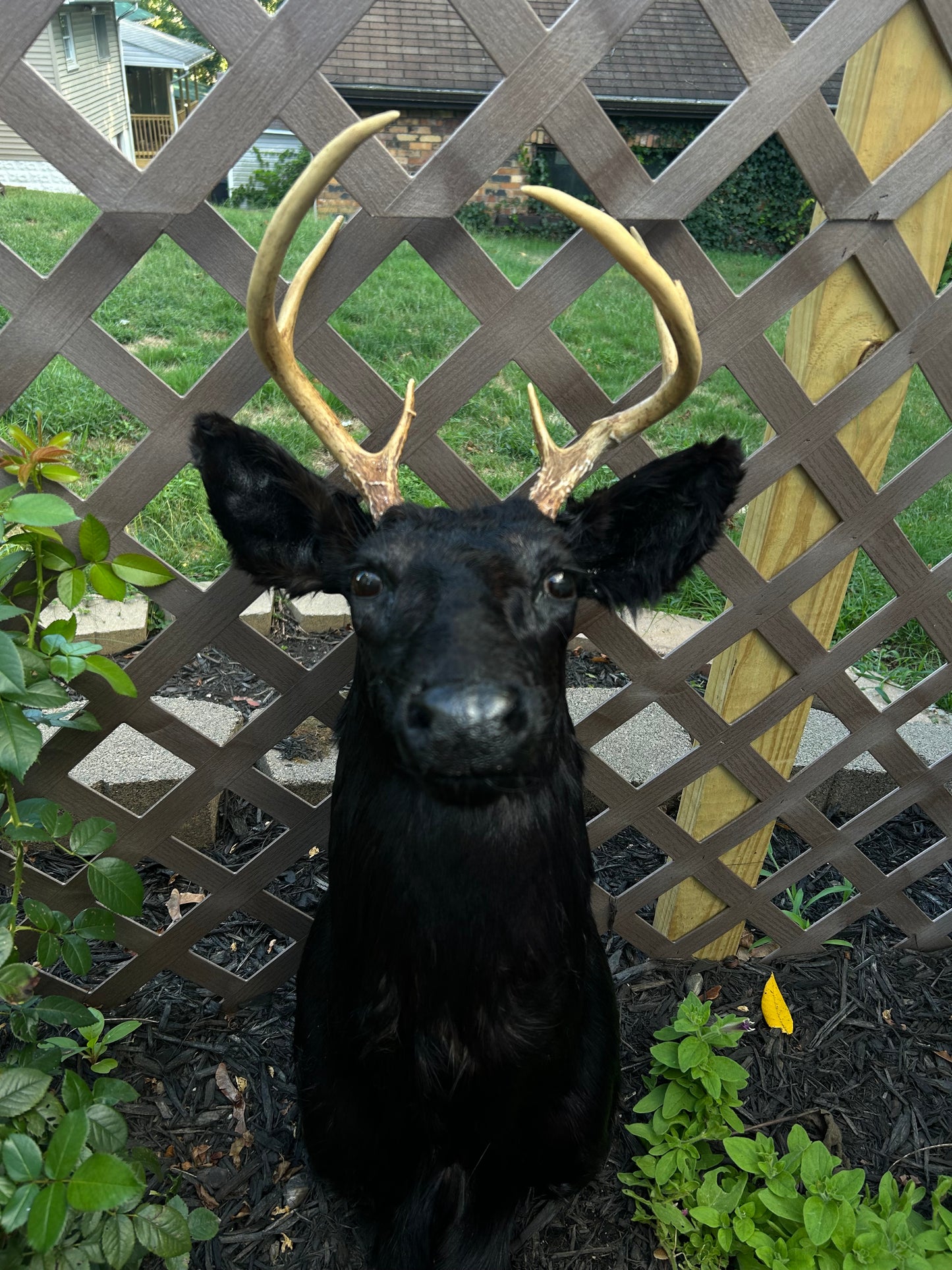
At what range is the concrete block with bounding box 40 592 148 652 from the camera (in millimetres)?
3098

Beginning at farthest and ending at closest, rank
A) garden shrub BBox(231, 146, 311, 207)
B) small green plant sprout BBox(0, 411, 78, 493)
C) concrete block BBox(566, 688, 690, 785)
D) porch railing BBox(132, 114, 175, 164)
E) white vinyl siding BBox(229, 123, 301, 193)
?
porch railing BBox(132, 114, 175, 164) < white vinyl siding BBox(229, 123, 301, 193) < garden shrub BBox(231, 146, 311, 207) < concrete block BBox(566, 688, 690, 785) < small green plant sprout BBox(0, 411, 78, 493)

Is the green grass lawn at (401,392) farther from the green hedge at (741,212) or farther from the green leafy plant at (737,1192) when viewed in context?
the green hedge at (741,212)

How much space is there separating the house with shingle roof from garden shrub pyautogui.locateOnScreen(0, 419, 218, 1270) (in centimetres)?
1565

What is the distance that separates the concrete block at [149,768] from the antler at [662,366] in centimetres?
145

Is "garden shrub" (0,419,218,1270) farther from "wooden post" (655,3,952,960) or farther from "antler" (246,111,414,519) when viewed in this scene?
"wooden post" (655,3,952,960)

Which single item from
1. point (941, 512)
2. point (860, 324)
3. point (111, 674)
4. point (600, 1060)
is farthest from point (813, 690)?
point (941, 512)

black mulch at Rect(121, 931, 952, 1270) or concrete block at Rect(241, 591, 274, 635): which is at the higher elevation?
concrete block at Rect(241, 591, 274, 635)

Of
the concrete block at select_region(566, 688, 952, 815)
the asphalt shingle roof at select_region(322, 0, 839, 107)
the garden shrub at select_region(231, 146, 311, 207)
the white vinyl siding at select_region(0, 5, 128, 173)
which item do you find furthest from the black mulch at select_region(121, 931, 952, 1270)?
the white vinyl siding at select_region(0, 5, 128, 173)

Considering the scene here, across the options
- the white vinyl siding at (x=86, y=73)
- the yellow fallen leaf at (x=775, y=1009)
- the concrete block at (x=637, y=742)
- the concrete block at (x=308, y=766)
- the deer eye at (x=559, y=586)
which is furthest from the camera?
the white vinyl siding at (x=86, y=73)

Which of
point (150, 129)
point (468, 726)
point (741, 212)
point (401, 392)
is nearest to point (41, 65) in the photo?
point (741, 212)

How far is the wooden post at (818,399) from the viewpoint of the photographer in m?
1.72

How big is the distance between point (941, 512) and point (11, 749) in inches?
190

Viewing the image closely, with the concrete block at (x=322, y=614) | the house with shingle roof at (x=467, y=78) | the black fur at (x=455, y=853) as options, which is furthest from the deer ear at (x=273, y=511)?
the house with shingle roof at (x=467, y=78)

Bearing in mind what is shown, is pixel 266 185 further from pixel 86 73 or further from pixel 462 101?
pixel 86 73
